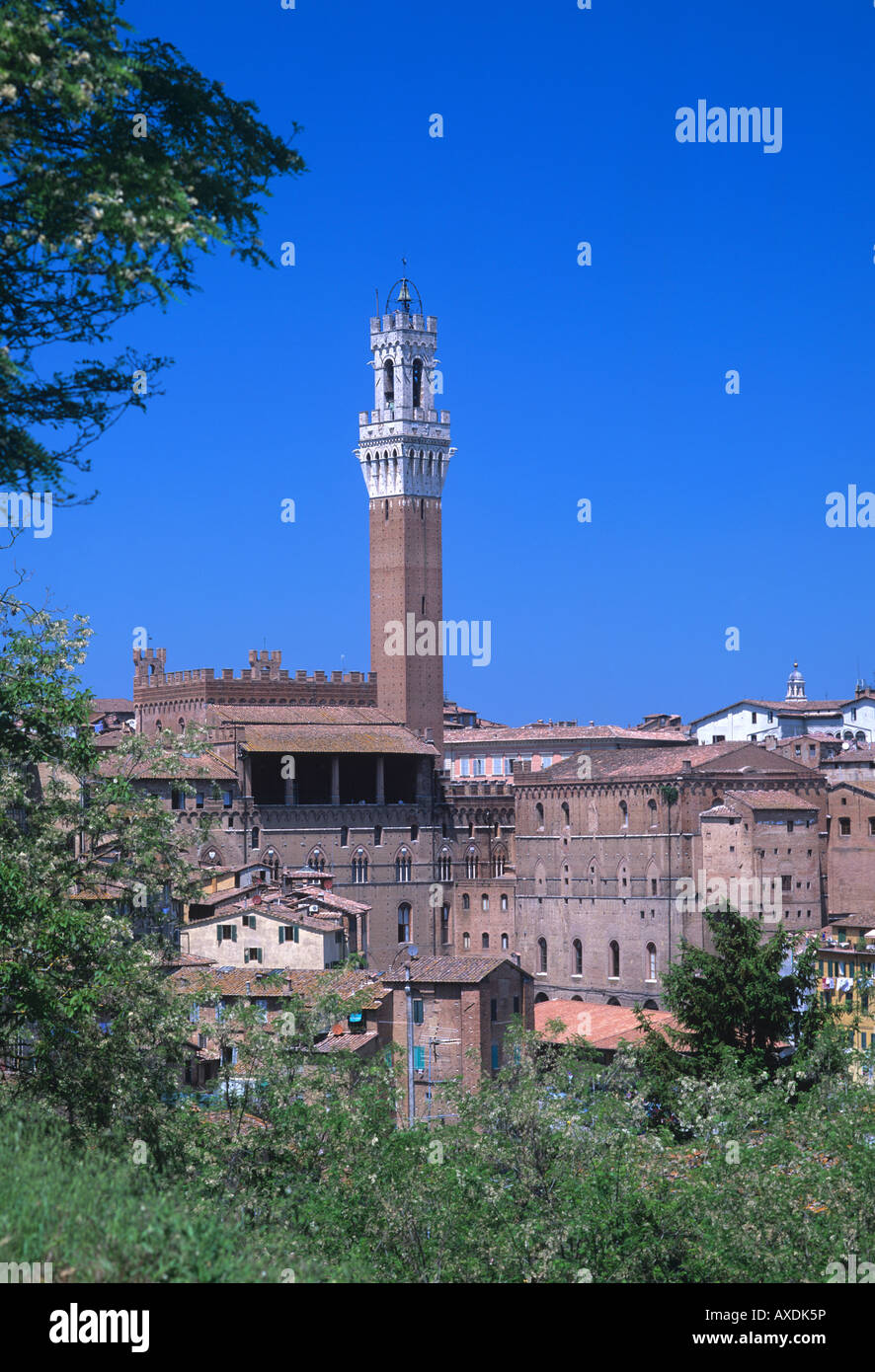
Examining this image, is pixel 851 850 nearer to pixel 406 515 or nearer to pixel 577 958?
pixel 577 958

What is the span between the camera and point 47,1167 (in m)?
10.3

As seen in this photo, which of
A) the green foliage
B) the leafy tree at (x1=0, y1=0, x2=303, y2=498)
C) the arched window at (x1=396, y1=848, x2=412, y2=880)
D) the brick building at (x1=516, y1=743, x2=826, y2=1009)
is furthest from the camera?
the arched window at (x1=396, y1=848, x2=412, y2=880)

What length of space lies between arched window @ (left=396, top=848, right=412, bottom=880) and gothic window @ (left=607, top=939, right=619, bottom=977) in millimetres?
8080

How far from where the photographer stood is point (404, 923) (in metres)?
58.1

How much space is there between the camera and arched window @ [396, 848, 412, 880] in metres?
58.3

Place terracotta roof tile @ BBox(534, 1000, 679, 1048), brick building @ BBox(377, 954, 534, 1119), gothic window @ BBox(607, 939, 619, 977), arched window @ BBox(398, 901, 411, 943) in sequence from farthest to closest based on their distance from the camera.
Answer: arched window @ BBox(398, 901, 411, 943) → gothic window @ BBox(607, 939, 619, 977) → terracotta roof tile @ BBox(534, 1000, 679, 1048) → brick building @ BBox(377, 954, 534, 1119)

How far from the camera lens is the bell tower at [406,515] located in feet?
206

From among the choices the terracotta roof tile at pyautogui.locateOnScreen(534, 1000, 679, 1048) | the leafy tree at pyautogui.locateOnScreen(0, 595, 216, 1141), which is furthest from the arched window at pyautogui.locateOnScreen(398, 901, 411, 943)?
the leafy tree at pyautogui.locateOnScreen(0, 595, 216, 1141)

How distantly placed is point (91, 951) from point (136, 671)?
49.4 meters

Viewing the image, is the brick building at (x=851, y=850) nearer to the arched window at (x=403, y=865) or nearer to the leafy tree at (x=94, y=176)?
the arched window at (x=403, y=865)

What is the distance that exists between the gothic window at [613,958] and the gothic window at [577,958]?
140cm

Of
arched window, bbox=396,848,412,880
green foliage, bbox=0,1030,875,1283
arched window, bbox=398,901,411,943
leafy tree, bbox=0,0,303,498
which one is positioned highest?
leafy tree, bbox=0,0,303,498

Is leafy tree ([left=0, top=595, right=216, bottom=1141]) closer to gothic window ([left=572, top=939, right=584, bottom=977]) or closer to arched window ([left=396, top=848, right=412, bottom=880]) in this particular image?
gothic window ([left=572, top=939, right=584, bottom=977])
